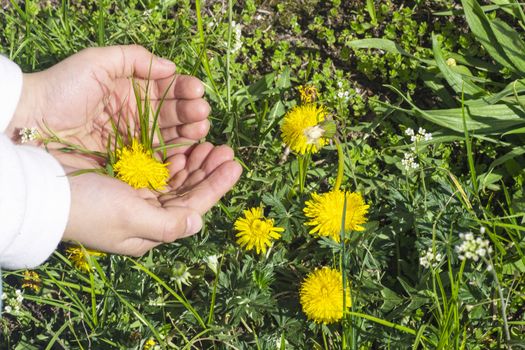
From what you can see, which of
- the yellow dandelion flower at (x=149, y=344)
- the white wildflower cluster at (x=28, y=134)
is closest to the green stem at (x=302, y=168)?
the yellow dandelion flower at (x=149, y=344)

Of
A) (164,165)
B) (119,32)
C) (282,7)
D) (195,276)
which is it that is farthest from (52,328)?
(282,7)

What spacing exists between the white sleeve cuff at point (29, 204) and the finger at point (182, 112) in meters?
0.46

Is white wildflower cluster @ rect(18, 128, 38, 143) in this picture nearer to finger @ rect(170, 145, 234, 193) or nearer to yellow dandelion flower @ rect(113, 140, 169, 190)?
yellow dandelion flower @ rect(113, 140, 169, 190)

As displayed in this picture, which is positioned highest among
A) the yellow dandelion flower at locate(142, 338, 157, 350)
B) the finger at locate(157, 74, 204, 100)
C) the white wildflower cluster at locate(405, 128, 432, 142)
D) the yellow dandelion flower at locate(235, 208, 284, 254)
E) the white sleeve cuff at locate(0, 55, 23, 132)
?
the white sleeve cuff at locate(0, 55, 23, 132)

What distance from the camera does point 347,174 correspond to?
2.02 meters

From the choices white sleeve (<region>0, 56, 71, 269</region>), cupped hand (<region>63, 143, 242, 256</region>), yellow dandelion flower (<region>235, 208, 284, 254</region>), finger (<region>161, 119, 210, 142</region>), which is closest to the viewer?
white sleeve (<region>0, 56, 71, 269</region>)

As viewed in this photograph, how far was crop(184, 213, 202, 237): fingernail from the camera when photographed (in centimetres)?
169

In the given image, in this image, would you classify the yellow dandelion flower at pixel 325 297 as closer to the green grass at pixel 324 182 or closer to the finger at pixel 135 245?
the green grass at pixel 324 182

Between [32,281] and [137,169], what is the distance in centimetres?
60

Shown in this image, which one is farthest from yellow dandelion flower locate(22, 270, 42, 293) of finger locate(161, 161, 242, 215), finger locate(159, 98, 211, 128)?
finger locate(159, 98, 211, 128)

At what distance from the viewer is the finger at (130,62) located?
1.88 m

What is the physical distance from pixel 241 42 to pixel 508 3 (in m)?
0.87

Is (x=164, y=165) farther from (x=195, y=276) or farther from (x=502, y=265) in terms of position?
(x=502, y=265)

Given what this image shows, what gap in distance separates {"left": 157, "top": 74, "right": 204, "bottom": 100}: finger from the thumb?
0.40 m
